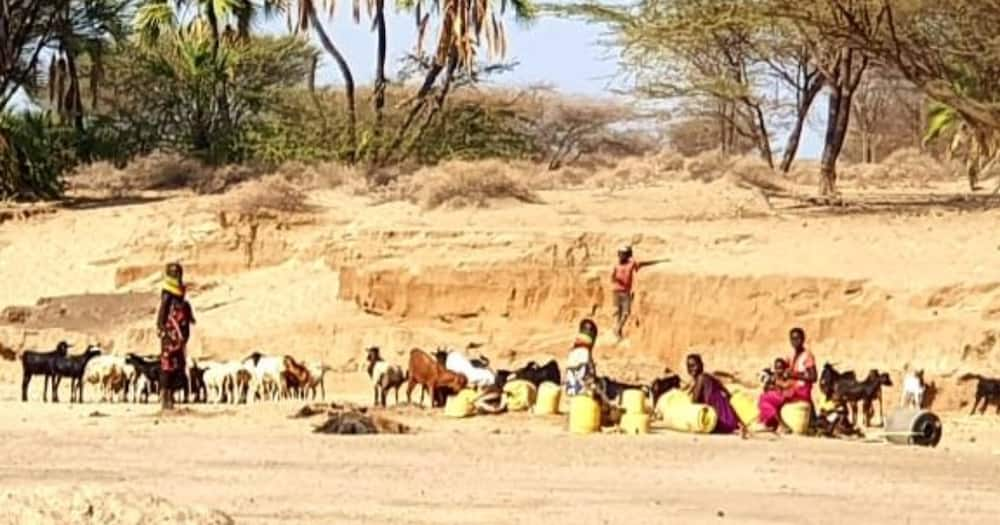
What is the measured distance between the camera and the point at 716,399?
20.8m

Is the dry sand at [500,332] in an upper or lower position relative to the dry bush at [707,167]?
lower

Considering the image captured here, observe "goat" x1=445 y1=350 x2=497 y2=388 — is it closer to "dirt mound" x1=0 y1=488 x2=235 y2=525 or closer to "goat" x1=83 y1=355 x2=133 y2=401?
"goat" x1=83 y1=355 x2=133 y2=401

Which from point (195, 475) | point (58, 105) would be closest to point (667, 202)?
point (58, 105)

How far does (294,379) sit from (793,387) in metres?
7.12

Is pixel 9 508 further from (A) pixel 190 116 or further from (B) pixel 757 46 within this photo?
(A) pixel 190 116

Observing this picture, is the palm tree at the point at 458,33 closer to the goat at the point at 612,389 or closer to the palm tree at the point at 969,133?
the palm tree at the point at 969,133

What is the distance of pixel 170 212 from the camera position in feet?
129

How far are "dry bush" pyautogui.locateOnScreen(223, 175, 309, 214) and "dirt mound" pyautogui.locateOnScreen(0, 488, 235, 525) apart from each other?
26.4 m

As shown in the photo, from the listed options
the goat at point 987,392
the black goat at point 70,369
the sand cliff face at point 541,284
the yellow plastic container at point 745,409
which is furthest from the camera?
the sand cliff face at point 541,284

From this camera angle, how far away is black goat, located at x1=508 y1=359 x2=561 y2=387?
953 inches

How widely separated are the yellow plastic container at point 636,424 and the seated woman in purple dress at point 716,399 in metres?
0.59

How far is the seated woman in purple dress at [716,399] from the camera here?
68.0 ft

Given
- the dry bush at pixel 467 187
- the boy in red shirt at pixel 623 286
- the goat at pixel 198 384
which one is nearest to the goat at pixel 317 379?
the goat at pixel 198 384

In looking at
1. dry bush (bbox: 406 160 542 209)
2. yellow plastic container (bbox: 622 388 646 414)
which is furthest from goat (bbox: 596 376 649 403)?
dry bush (bbox: 406 160 542 209)
